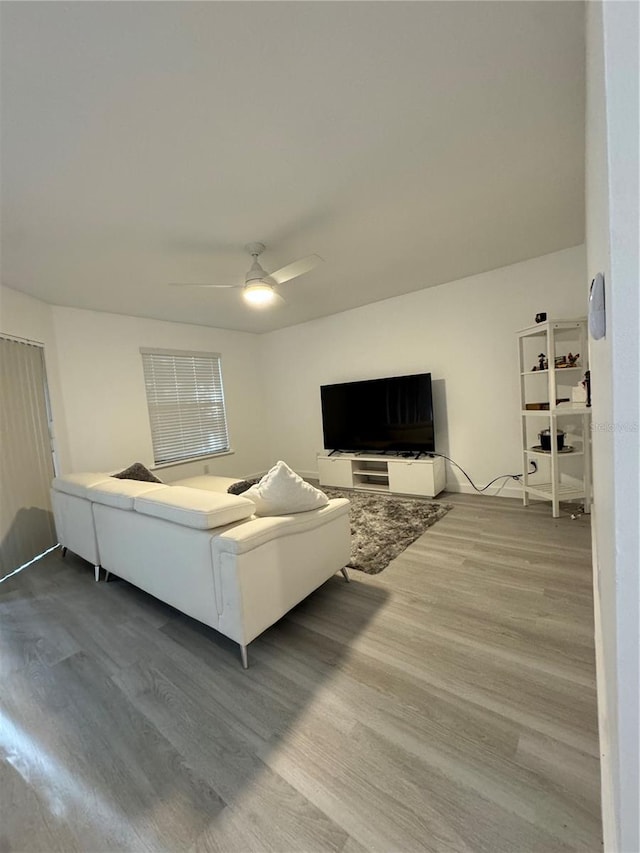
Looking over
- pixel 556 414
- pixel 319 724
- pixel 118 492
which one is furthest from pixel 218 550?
pixel 556 414

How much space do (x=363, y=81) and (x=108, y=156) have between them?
1181 millimetres

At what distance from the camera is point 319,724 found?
4.18 feet

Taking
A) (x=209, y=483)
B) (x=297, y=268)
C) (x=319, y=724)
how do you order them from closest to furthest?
(x=319, y=724), (x=297, y=268), (x=209, y=483)

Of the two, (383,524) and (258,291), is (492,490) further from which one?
(258,291)

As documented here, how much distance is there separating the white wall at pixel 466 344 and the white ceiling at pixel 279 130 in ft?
2.28

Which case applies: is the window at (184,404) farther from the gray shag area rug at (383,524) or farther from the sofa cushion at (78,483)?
the gray shag area rug at (383,524)

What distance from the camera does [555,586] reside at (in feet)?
6.59

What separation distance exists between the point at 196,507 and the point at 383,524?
1.99 meters

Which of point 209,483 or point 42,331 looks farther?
point 209,483

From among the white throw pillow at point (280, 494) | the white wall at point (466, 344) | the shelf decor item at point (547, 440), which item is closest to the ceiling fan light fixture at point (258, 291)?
the white throw pillow at point (280, 494)

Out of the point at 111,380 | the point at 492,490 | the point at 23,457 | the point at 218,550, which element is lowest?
the point at 492,490

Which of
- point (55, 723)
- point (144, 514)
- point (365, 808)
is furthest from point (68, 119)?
point (365, 808)

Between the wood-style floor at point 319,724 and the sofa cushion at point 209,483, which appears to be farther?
the sofa cushion at point 209,483

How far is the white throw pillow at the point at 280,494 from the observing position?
1814 millimetres
